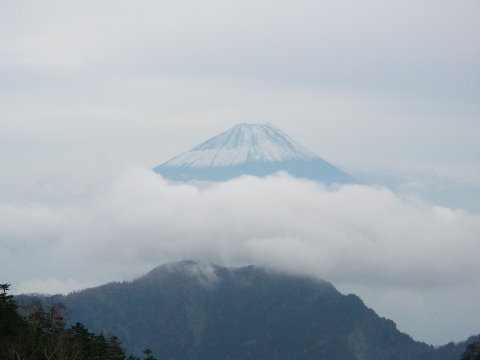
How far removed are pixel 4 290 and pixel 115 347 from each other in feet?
55.6

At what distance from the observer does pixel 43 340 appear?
369ft

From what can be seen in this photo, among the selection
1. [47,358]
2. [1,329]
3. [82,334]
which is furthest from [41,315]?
[47,358]

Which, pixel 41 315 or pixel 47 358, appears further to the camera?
pixel 41 315

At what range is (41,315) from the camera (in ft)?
450

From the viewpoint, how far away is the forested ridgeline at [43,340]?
104500 millimetres

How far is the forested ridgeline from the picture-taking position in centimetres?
10450

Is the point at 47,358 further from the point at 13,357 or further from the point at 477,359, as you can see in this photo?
the point at 477,359

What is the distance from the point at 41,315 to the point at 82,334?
937 cm

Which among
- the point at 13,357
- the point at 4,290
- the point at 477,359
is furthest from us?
the point at 477,359

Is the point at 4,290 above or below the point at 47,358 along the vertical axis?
above

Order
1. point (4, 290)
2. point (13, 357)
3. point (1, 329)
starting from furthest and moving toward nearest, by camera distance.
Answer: point (4, 290)
point (1, 329)
point (13, 357)

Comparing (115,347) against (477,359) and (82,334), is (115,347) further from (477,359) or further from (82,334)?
(477,359)

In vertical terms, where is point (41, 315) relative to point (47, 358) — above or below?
above

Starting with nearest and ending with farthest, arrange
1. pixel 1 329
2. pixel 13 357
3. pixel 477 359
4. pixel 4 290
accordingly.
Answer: pixel 13 357 < pixel 1 329 < pixel 4 290 < pixel 477 359
